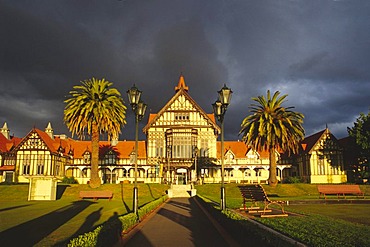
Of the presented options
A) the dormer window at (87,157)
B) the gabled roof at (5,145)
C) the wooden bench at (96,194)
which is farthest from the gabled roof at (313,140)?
the gabled roof at (5,145)

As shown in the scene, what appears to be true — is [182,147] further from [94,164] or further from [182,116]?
[94,164]

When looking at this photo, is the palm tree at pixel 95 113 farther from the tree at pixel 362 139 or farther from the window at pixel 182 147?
the tree at pixel 362 139

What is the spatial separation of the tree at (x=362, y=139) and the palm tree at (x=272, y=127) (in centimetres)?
1015

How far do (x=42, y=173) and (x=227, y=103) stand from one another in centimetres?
Result: 4616

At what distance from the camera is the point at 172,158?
5650cm

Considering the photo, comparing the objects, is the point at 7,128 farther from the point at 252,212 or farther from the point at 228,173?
the point at 252,212

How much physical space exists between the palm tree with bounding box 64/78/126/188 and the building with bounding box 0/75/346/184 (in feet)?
52.5

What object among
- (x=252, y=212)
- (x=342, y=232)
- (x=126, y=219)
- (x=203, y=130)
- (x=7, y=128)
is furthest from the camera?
(x=7, y=128)

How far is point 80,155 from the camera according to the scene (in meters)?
63.9

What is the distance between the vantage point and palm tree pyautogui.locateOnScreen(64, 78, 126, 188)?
133 feet

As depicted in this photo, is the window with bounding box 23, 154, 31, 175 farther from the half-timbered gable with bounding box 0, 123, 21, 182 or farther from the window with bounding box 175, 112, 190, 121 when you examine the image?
the window with bounding box 175, 112, 190, 121

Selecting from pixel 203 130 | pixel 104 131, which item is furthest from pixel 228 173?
pixel 104 131

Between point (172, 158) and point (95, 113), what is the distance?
1972 cm

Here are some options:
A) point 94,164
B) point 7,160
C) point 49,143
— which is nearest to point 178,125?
point 94,164
